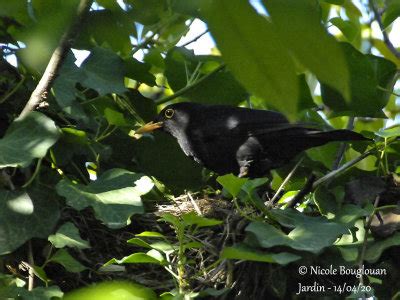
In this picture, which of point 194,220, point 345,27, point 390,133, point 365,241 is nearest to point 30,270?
point 194,220

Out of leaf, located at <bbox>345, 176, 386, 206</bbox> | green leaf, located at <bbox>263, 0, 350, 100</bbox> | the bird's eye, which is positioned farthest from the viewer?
the bird's eye

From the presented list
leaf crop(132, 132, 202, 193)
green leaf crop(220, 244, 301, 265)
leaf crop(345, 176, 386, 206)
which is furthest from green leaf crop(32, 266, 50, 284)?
leaf crop(345, 176, 386, 206)

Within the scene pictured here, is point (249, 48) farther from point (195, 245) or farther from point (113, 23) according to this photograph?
point (195, 245)

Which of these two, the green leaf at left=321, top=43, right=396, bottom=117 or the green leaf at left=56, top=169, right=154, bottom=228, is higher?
the green leaf at left=321, top=43, right=396, bottom=117

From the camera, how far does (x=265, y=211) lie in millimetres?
2809

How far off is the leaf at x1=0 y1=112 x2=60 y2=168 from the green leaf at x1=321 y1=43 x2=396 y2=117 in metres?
1.31

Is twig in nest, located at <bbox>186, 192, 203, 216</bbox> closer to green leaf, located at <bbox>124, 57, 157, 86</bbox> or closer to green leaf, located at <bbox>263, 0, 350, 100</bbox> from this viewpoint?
green leaf, located at <bbox>124, 57, 157, 86</bbox>

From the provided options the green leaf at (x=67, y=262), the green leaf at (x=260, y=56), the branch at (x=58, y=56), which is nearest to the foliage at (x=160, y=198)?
the green leaf at (x=67, y=262)

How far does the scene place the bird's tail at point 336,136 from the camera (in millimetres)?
3309

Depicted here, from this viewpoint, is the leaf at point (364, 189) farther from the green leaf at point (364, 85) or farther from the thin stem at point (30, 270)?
the thin stem at point (30, 270)

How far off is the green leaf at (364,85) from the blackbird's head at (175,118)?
1168 mm

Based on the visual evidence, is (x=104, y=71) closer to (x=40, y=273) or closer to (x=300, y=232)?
(x=40, y=273)

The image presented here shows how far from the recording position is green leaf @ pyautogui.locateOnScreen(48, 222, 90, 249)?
2.69m

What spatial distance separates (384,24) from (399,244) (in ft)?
3.66
